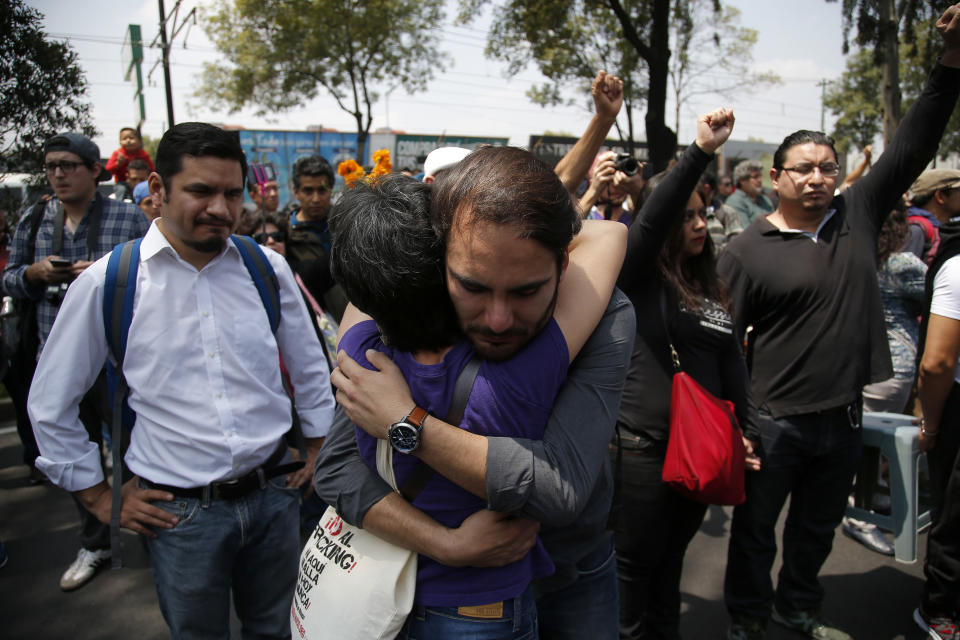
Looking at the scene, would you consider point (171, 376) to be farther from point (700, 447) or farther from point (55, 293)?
point (55, 293)

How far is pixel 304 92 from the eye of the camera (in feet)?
69.3

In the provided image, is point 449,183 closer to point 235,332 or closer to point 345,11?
point 235,332

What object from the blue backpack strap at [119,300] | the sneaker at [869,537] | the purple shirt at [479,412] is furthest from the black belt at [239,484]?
the sneaker at [869,537]

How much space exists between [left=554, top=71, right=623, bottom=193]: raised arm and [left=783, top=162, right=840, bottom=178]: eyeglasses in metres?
1.02

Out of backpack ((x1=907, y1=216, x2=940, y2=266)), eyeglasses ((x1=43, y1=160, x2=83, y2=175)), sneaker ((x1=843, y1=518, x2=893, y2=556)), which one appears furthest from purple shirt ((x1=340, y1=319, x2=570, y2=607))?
backpack ((x1=907, y1=216, x2=940, y2=266))

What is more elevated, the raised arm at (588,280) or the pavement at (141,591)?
the raised arm at (588,280)

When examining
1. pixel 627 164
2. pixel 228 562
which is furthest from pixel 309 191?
pixel 228 562

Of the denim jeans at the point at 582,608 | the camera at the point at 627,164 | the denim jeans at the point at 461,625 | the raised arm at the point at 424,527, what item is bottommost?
the denim jeans at the point at 582,608

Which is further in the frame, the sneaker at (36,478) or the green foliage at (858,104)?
the green foliage at (858,104)

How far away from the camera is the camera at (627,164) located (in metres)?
2.98

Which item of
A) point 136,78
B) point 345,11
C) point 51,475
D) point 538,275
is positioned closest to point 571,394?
point 538,275

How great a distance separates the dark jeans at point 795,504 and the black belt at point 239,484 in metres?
1.89

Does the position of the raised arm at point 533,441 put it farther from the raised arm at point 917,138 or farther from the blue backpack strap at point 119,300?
the raised arm at point 917,138

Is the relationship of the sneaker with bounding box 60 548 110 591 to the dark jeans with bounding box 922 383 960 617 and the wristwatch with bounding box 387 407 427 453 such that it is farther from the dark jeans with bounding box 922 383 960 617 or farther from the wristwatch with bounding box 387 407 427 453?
the dark jeans with bounding box 922 383 960 617
